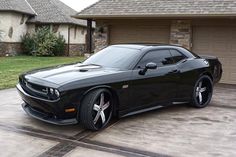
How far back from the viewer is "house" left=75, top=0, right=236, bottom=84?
512 inches

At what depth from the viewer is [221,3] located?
13.1 m

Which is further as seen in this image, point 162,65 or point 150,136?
point 162,65

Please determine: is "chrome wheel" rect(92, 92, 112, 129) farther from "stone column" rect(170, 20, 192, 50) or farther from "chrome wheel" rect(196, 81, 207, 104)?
"stone column" rect(170, 20, 192, 50)

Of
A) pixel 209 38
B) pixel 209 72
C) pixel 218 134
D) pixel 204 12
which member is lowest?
pixel 218 134

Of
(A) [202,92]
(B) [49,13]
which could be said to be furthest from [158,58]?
(B) [49,13]

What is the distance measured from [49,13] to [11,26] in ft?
13.6

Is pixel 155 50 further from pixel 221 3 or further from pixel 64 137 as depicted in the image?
pixel 221 3

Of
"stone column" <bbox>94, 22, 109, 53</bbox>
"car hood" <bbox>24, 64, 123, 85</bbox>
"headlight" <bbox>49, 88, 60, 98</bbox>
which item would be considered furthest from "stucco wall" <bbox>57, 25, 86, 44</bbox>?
"headlight" <bbox>49, 88, 60, 98</bbox>

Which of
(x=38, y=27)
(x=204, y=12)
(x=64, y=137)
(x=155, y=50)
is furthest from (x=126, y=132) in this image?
(x=38, y=27)

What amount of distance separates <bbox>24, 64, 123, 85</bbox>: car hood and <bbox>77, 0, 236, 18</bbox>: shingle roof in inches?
262

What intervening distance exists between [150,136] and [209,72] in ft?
11.0

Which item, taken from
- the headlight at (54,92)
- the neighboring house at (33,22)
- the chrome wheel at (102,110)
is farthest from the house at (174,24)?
the neighboring house at (33,22)

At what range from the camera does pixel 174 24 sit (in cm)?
1394

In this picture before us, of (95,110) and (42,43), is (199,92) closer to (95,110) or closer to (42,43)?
(95,110)
